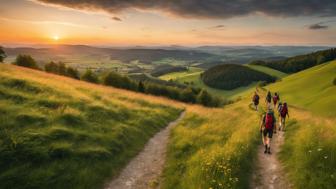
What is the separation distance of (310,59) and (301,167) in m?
210

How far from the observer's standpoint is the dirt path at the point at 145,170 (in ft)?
42.2

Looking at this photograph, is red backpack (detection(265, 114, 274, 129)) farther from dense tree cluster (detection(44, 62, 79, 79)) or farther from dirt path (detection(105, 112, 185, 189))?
dense tree cluster (detection(44, 62, 79, 79))

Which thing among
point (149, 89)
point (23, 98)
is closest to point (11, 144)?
point (23, 98)

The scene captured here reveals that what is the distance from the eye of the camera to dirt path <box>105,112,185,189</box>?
506 inches

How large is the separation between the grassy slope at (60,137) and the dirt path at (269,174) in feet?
22.3

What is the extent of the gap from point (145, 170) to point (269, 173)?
6.08 metres

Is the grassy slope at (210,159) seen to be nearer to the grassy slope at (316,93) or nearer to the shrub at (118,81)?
the grassy slope at (316,93)

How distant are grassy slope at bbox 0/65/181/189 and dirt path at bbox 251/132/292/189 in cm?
680

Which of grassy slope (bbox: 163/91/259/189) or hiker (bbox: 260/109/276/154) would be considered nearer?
grassy slope (bbox: 163/91/259/189)

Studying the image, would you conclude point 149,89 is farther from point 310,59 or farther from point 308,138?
point 310,59

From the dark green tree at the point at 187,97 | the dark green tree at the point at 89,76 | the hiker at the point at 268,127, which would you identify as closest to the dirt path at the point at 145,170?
the hiker at the point at 268,127

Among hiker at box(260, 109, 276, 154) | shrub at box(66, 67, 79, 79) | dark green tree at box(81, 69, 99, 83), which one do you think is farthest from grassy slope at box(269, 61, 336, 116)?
shrub at box(66, 67, 79, 79)

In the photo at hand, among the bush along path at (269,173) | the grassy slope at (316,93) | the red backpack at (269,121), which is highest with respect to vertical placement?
the red backpack at (269,121)

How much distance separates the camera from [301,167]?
12.5 metres
